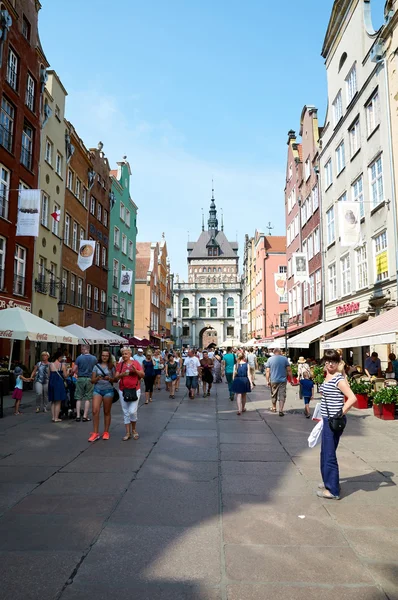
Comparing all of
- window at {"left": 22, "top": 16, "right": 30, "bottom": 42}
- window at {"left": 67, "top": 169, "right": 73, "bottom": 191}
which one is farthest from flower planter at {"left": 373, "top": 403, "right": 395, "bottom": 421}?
window at {"left": 67, "top": 169, "right": 73, "bottom": 191}

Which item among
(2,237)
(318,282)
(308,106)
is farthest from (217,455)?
(308,106)

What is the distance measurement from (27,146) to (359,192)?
15508 millimetres

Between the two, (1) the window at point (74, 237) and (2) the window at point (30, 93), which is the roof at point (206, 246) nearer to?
(1) the window at point (74, 237)

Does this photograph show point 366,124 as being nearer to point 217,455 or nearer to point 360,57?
point 360,57

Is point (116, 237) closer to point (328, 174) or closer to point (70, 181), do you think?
point (70, 181)

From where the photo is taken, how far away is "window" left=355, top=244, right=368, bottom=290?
20.5 m

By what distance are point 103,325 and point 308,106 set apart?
2108 centimetres

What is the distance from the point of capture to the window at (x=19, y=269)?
20844 mm

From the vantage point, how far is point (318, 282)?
28297mm

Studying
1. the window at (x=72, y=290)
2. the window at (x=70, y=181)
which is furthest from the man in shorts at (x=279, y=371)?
the window at (x=70, y=181)

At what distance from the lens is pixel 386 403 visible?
1156cm

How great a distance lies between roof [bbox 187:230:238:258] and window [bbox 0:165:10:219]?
302 feet

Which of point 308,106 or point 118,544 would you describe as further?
point 308,106

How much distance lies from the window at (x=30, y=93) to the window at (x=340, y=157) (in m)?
15.3
